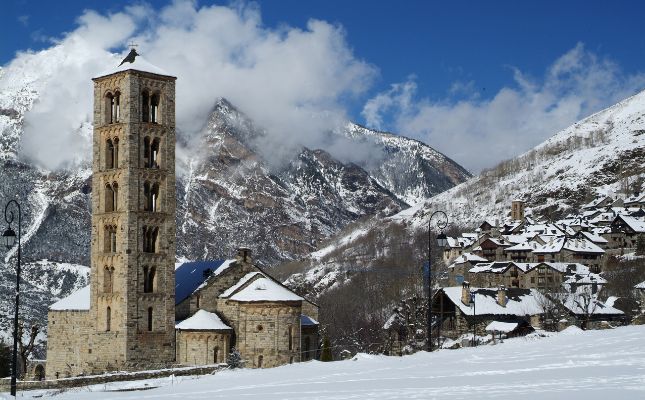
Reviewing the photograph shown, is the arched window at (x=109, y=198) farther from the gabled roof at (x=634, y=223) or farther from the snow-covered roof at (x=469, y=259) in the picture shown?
the gabled roof at (x=634, y=223)

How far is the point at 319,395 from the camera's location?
945 inches

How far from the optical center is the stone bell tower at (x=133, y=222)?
58.5m

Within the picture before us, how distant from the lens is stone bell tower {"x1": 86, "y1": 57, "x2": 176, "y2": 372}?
192 feet

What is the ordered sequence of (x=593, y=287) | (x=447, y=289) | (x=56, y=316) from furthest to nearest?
(x=593, y=287) → (x=447, y=289) → (x=56, y=316)

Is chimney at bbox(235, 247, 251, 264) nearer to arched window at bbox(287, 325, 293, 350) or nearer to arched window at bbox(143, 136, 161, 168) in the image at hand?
arched window at bbox(287, 325, 293, 350)

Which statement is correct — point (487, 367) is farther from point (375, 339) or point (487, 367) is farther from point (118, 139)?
point (375, 339)

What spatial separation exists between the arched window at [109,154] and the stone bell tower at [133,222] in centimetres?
7

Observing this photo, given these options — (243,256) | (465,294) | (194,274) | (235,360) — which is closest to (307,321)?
(243,256)

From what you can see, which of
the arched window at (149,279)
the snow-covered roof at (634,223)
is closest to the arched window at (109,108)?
the arched window at (149,279)

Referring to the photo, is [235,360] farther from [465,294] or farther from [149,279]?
[465,294]

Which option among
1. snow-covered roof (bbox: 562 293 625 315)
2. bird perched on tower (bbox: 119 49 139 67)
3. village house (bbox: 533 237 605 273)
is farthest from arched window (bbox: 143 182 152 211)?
village house (bbox: 533 237 605 273)

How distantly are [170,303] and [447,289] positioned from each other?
3560cm

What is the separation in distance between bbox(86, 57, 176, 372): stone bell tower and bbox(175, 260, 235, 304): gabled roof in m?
3.93

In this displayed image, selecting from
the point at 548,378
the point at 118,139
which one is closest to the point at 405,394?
the point at 548,378
